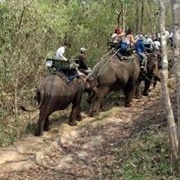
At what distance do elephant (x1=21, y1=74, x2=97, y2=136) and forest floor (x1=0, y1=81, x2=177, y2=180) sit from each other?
0.28 meters

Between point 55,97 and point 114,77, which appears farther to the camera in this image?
point 114,77

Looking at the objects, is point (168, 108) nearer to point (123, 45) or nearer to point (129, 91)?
point (123, 45)

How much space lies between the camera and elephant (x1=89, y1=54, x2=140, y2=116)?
15.4 meters

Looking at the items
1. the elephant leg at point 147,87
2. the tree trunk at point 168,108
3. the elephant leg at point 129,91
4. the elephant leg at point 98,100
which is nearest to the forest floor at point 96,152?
the tree trunk at point 168,108

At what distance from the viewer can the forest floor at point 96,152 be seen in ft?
33.6

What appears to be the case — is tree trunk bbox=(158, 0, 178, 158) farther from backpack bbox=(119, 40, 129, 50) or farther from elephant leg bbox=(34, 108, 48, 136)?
backpack bbox=(119, 40, 129, 50)

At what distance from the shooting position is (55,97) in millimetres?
13211

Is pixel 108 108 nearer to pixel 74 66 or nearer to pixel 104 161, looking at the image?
pixel 74 66

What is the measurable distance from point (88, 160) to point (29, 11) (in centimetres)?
573

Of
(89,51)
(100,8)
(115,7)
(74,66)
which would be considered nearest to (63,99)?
(74,66)

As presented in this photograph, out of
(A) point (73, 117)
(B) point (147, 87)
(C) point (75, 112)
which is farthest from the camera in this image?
(B) point (147, 87)

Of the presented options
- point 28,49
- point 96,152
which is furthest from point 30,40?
point 96,152

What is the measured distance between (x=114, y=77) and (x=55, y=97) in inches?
117

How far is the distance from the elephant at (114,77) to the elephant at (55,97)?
866 mm
